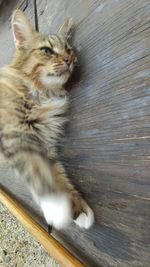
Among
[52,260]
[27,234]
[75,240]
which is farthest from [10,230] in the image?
[75,240]

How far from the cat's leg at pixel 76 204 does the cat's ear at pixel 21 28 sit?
486 millimetres

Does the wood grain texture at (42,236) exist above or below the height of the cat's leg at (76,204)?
below

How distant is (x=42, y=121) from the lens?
0.99m

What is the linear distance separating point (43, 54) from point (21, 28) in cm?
17

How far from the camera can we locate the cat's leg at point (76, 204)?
2.84 feet

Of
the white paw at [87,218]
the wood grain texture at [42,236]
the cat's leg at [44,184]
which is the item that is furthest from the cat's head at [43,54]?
the wood grain texture at [42,236]

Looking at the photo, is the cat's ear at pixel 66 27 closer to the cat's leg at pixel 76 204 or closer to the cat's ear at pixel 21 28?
the cat's ear at pixel 21 28

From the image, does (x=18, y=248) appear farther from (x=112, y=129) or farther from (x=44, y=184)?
(x=112, y=129)

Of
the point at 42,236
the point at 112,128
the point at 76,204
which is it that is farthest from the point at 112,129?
the point at 42,236

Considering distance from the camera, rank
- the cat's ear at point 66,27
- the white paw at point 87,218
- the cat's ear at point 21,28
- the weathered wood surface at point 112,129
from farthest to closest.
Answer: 1. the cat's ear at point 21,28
2. the cat's ear at point 66,27
3. the white paw at point 87,218
4. the weathered wood surface at point 112,129

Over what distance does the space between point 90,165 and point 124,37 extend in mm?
340

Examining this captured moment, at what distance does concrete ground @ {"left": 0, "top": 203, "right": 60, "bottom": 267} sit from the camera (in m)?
1.14

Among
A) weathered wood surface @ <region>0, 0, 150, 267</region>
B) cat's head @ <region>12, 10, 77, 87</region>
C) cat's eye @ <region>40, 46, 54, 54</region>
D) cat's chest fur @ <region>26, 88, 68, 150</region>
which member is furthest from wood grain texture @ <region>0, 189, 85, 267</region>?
cat's eye @ <region>40, 46, 54, 54</region>

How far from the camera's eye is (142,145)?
65 cm
